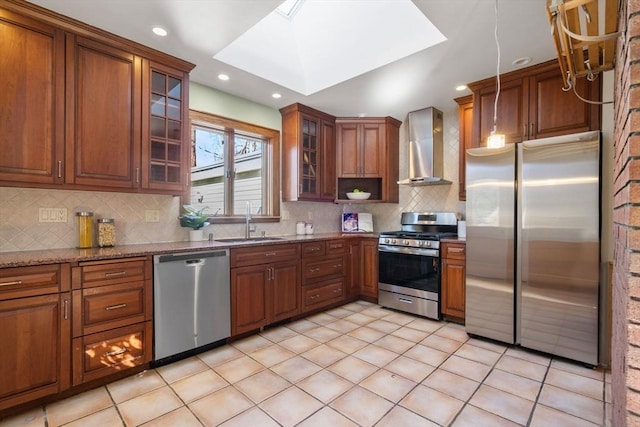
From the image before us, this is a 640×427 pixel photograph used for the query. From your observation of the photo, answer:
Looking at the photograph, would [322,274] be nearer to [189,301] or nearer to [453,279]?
[453,279]

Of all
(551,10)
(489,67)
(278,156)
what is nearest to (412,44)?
(489,67)

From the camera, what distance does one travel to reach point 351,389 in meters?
2.12

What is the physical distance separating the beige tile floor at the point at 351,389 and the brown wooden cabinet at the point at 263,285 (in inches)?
9.6

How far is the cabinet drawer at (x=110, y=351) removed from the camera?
→ 2035 mm

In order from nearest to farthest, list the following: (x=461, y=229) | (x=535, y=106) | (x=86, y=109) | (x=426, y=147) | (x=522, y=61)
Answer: (x=86, y=109)
(x=522, y=61)
(x=535, y=106)
(x=461, y=229)
(x=426, y=147)

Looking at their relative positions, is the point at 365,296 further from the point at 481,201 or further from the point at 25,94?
the point at 25,94

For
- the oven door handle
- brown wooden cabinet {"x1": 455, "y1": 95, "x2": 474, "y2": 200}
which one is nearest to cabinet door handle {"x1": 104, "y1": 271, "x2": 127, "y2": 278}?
the oven door handle

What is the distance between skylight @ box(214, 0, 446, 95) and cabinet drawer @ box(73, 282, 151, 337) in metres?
2.06

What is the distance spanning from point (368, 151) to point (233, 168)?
1896 millimetres

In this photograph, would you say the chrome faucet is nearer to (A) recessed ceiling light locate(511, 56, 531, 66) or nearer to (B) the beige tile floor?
(B) the beige tile floor

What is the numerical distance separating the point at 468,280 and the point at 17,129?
12.4ft

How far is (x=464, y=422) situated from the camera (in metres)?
1.79

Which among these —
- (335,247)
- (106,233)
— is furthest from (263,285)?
(106,233)

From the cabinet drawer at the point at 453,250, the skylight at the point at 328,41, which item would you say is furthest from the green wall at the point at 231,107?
the cabinet drawer at the point at 453,250
